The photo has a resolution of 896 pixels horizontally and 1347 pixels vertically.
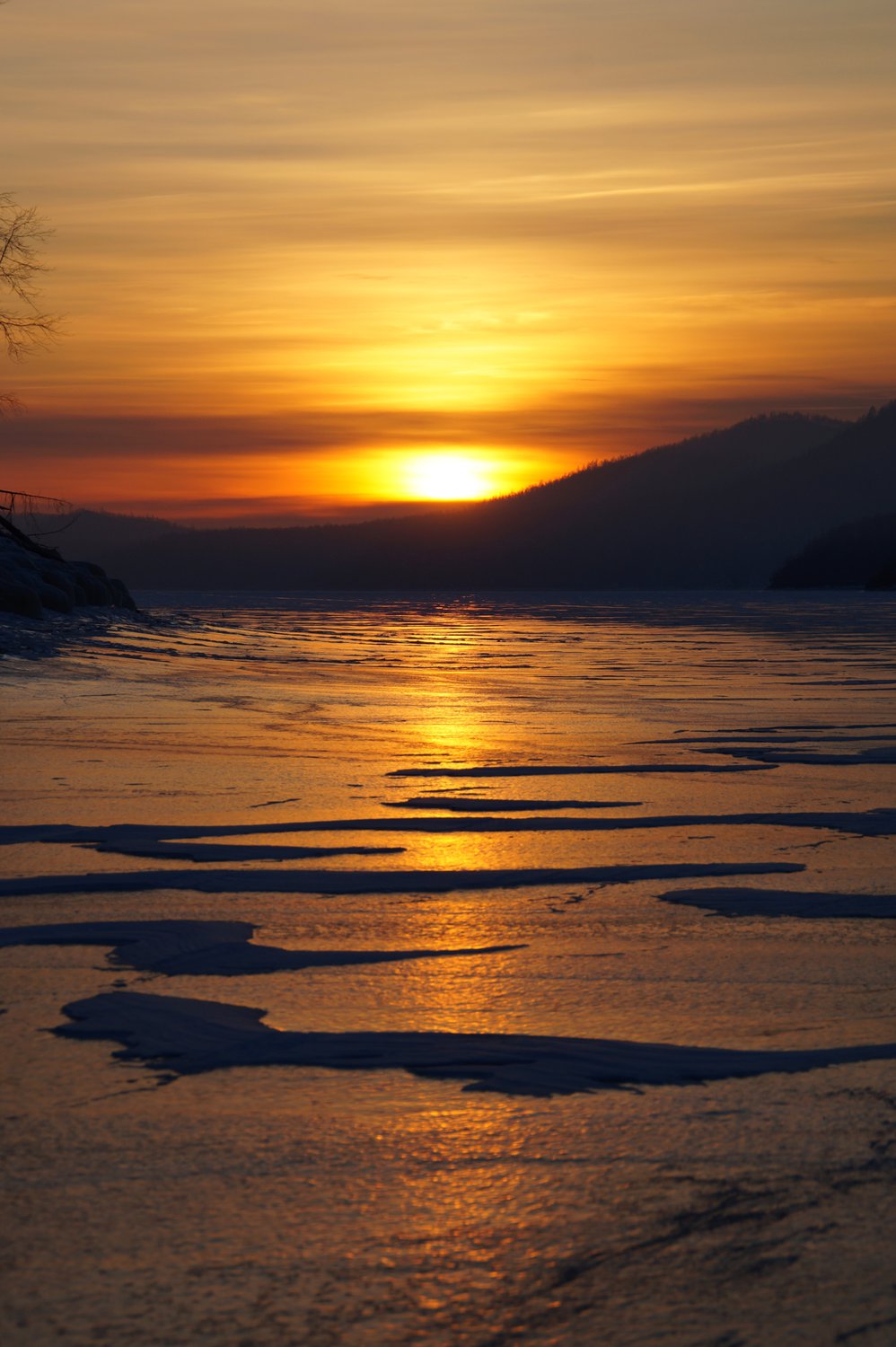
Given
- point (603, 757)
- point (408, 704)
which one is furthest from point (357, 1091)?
point (408, 704)

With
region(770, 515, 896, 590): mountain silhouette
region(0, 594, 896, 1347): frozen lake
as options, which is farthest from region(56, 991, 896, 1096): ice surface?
region(770, 515, 896, 590): mountain silhouette

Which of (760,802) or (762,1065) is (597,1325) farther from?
(760,802)

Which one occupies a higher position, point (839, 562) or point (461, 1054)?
point (839, 562)

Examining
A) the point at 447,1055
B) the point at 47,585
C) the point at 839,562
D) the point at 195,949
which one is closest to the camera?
the point at 447,1055

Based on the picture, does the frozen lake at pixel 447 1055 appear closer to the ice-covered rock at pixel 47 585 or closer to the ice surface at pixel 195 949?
the ice surface at pixel 195 949

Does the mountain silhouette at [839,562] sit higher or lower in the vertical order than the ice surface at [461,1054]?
higher

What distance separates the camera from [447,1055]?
11.1ft

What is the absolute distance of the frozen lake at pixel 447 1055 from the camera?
228 centimetres

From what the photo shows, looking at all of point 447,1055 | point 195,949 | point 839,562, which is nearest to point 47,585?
point 195,949

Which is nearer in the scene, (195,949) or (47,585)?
(195,949)

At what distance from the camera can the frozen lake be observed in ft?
7.49

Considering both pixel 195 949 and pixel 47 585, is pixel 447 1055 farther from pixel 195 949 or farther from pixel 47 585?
pixel 47 585

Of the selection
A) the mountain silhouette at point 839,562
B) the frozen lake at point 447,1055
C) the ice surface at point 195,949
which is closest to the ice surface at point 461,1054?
the frozen lake at point 447,1055

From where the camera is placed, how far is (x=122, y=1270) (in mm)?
2309
